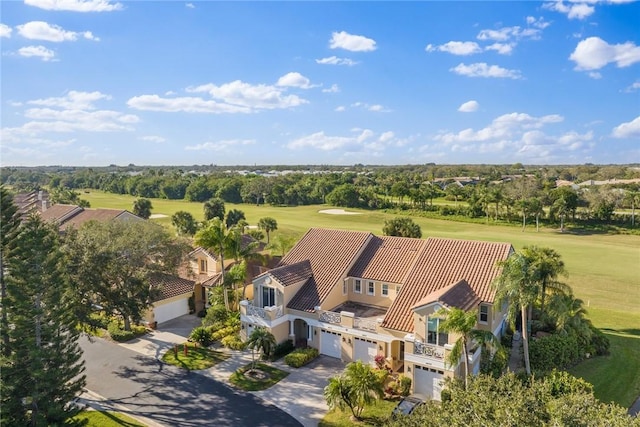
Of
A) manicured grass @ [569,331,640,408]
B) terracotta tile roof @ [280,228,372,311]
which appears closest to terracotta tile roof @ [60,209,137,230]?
terracotta tile roof @ [280,228,372,311]

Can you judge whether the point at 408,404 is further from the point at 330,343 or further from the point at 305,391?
the point at 330,343

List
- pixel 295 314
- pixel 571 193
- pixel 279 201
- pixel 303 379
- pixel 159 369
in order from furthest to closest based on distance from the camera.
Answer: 1. pixel 279 201
2. pixel 571 193
3. pixel 295 314
4. pixel 159 369
5. pixel 303 379

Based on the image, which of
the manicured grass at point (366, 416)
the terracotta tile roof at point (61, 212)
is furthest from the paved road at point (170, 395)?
the terracotta tile roof at point (61, 212)

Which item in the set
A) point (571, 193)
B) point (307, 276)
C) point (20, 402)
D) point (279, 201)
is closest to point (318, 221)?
point (279, 201)

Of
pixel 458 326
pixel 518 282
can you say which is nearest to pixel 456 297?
pixel 518 282

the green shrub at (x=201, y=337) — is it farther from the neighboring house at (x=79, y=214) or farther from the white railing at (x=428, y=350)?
the neighboring house at (x=79, y=214)

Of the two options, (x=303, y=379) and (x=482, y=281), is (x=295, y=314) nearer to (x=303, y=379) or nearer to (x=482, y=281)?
(x=303, y=379)
